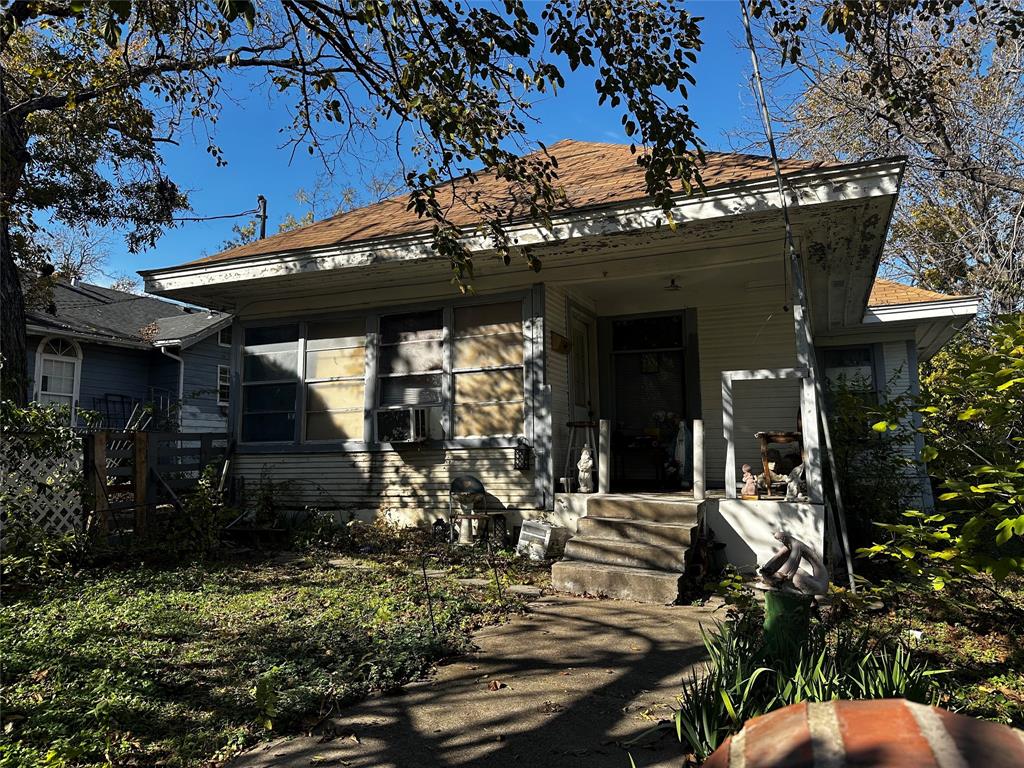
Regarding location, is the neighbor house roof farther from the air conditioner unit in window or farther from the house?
the air conditioner unit in window

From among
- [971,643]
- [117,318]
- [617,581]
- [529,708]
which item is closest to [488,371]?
[617,581]

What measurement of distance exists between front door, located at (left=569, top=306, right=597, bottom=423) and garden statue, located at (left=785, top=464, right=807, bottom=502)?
2817 mm

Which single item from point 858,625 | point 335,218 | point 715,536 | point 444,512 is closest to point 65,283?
point 335,218

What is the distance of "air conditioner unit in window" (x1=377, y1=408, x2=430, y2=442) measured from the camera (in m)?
8.19

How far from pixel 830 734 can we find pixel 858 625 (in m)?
3.78

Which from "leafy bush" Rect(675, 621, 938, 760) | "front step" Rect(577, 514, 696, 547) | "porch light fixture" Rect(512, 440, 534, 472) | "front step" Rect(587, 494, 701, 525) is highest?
"porch light fixture" Rect(512, 440, 534, 472)

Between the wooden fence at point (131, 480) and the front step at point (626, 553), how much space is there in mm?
4544

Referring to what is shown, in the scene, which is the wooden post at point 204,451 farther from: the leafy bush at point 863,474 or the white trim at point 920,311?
the white trim at point 920,311

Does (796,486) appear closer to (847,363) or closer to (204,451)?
(847,363)

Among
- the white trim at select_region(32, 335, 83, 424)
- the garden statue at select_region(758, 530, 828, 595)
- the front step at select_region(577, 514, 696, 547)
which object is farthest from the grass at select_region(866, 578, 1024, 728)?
the white trim at select_region(32, 335, 83, 424)

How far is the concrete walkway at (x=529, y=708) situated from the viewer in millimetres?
2787

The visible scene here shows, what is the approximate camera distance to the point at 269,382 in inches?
365

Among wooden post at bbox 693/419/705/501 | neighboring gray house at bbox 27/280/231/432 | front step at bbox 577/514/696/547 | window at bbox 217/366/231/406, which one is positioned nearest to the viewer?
front step at bbox 577/514/696/547

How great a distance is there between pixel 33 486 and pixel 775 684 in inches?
259
